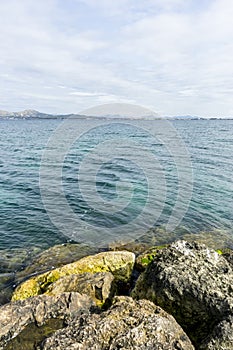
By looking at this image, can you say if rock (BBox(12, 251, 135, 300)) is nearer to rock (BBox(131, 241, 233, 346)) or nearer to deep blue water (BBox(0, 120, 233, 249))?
rock (BBox(131, 241, 233, 346))

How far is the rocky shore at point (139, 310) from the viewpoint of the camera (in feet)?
18.9

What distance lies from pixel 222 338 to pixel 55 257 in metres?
10.1

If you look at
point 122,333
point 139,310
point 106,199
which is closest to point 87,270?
point 139,310

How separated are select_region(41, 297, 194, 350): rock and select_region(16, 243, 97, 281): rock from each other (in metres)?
7.54

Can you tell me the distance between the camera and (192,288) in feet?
24.3

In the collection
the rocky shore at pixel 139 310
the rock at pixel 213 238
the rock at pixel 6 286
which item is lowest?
the rock at pixel 6 286

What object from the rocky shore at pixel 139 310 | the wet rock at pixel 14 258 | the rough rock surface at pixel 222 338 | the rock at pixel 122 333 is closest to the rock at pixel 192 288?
the rocky shore at pixel 139 310

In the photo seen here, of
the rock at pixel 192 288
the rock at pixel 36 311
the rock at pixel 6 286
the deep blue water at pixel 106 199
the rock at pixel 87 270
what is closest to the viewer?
the rock at pixel 36 311

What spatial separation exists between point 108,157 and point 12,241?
87.4 ft

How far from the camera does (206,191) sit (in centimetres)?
2614

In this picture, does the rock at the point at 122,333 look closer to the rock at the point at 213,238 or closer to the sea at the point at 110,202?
the sea at the point at 110,202

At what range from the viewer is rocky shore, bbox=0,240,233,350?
575cm

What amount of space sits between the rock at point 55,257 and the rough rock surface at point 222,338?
9012 mm

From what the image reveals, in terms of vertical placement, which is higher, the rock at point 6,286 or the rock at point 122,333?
the rock at point 122,333
